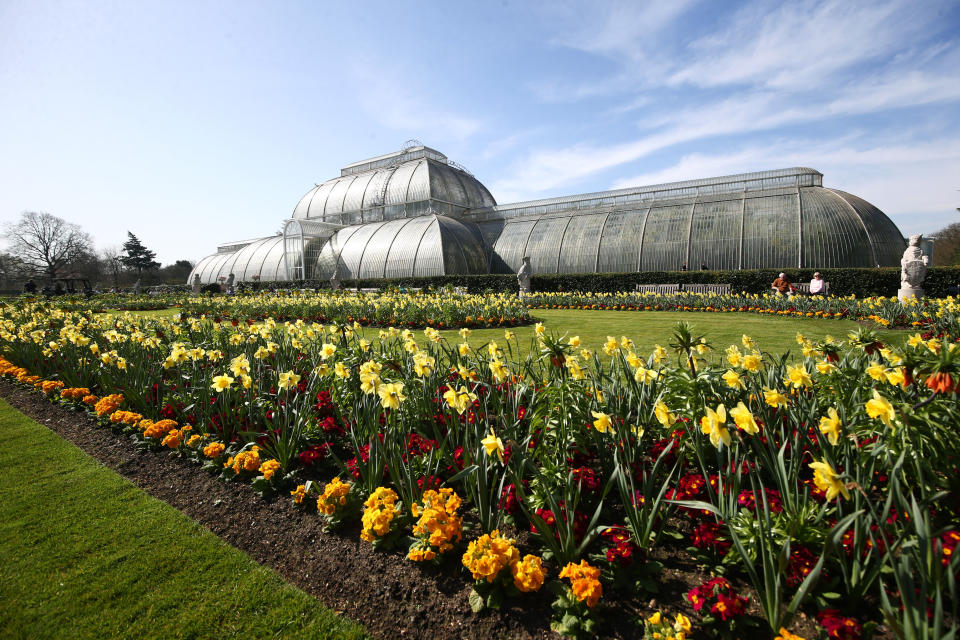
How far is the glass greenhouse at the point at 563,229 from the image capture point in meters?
21.0

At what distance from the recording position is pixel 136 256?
229ft


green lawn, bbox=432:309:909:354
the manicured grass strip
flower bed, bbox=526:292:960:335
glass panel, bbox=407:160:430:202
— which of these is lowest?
the manicured grass strip

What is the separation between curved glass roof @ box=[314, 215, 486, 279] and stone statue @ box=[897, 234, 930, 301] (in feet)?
66.9

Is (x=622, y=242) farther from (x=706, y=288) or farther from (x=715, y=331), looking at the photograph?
(x=715, y=331)

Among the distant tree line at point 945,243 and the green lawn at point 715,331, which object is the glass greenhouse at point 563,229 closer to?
the green lawn at point 715,331

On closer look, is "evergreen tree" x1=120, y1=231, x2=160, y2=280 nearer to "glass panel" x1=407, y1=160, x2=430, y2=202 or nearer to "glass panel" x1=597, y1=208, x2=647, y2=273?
"glass panel" x1=407, y1=160, x2=430, y2=202

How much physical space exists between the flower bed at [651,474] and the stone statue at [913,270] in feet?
37.7

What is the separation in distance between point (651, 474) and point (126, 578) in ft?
9.48

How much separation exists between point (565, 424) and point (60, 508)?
3616 mm

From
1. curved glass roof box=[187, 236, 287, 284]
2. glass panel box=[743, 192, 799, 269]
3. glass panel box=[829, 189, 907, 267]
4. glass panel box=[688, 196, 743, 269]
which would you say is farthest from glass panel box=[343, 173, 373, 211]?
glass panel box=[829, 189, 907, 267]

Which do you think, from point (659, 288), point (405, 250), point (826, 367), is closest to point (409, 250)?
point (405, 250)

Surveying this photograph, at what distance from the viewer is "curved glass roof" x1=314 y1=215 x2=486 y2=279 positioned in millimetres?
27734

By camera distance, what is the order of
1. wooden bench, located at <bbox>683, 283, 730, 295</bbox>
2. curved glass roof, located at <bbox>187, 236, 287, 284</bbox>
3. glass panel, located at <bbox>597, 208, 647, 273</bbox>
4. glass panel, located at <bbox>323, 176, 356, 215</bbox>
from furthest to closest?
glass panel, located at <bbox>323, 176, 356, 215</bbox>, curved glass roof, located at <bbox>187, 236, 287, 284</bbox>, glass panel, located at <bbox>597, 208, 647, 273</bbox>, wooden bench, located at <bbox>683, 283, 730, 295</bbox>

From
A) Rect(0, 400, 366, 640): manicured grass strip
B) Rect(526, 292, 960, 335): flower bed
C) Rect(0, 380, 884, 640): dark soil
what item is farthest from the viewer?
Rect(526, 292, 960, 335): flower bed
